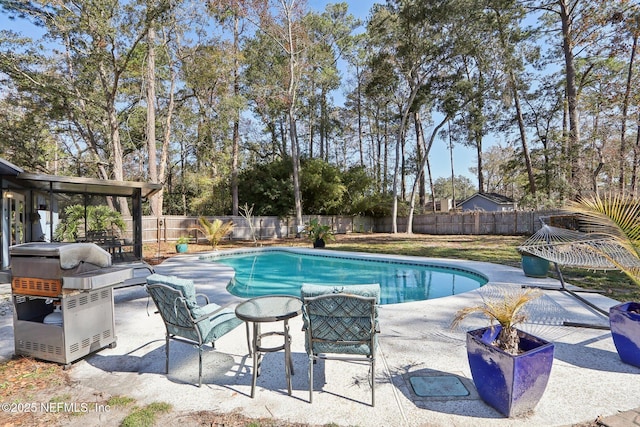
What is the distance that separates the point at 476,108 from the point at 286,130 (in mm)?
13502

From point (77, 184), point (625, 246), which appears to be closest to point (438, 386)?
point (625, 246)

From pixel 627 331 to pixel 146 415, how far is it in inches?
153

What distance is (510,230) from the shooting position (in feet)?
54.5

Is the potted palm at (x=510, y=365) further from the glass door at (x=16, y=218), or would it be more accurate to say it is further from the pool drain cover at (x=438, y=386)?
the glass door at (x=16, y=218)

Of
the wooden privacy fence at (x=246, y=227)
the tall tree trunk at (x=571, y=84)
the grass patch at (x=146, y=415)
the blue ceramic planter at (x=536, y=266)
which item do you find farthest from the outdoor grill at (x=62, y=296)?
the tall tree trunk at (x=571, y=84)

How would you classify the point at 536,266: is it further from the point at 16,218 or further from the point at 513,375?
the point at 16,218

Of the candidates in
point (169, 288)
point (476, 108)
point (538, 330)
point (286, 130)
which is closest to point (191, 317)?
point (169, 288)

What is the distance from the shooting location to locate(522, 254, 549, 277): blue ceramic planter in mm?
6016

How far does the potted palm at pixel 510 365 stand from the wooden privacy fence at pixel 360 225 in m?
12.0

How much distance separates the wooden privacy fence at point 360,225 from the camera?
14.4 meters

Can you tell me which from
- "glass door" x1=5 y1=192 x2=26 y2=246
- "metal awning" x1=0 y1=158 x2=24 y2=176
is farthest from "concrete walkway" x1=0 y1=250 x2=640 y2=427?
"glass door" x1=5 y1=192 x2=26 y2=246

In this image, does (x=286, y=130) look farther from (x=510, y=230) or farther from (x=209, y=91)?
(x=510, y=230)

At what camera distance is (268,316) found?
2289 millimetres

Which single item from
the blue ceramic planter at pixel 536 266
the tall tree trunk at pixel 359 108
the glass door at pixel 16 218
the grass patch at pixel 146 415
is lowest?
the grass patch at pixel 146 415
